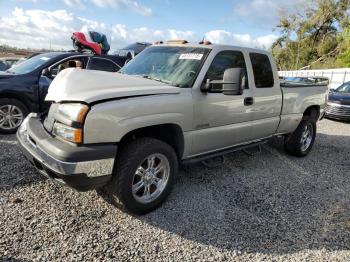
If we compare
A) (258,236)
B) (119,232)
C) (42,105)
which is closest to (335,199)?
(258,236)

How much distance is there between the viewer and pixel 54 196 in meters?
3.82

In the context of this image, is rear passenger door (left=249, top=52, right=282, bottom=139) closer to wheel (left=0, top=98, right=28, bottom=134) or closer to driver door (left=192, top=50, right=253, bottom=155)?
driver door (left=192, top=50, right=253, bottom=155)

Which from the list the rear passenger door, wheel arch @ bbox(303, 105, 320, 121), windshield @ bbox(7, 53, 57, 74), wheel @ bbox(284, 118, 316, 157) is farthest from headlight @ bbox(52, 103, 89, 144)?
wheel arch @ bbox(303, 105, 320, 121)

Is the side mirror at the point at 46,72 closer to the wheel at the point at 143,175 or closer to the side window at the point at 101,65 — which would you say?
the side window at the point at 101,65

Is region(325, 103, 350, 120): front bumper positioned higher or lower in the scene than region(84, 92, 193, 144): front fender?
lower

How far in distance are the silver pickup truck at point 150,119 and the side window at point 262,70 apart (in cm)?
2

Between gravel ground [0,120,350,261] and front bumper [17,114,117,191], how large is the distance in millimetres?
503

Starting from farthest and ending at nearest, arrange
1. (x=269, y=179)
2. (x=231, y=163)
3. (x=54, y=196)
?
(x=231, y=163), (x=269, y=179), (x=54, y=196)

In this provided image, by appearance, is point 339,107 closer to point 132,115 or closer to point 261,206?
point 261,206

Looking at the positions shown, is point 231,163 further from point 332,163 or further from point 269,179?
point 332,163

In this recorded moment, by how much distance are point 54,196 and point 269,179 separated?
3.05m

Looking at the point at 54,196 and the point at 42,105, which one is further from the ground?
the point at 42,105

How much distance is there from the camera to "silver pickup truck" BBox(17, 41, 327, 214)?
305 centimetres

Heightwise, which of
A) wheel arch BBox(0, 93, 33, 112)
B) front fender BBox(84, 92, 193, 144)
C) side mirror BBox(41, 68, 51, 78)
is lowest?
wheel arch BBox(0, 93, 33, 112)
